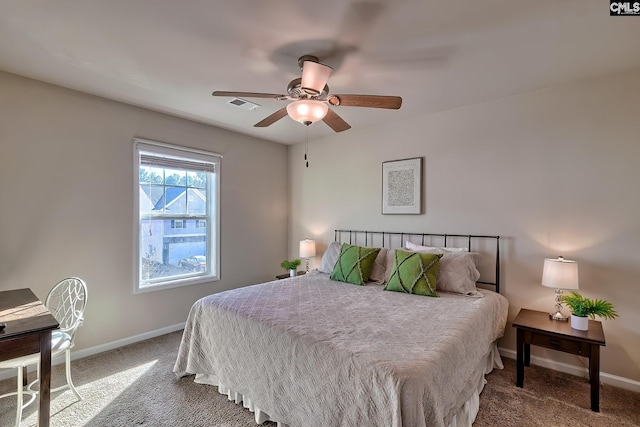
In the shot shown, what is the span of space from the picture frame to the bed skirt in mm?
1668

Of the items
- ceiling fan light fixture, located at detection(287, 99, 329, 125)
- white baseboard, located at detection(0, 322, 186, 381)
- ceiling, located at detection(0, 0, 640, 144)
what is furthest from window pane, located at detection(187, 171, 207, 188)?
ceiling fan light fixture, located at detection(287, 99, 329, 125)

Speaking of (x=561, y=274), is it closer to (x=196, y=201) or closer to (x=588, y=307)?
(x=588, y=307)

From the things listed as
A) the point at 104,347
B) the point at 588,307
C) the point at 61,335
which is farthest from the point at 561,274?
the point at 104,347

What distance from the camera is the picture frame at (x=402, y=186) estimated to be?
3.57m

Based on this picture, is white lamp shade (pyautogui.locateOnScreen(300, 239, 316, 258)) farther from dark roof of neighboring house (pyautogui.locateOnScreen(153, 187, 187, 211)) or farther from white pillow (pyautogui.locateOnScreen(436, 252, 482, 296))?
white pillow (pyautogui.locateOnScreen(436, 252, 482, 296))

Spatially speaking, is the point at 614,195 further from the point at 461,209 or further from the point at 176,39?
the point at 176,39

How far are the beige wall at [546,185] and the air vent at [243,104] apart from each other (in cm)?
166

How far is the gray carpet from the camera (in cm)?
203

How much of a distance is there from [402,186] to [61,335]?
138 inches

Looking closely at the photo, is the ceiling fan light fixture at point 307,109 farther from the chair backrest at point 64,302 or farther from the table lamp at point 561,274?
the chair backrest at point 64,302

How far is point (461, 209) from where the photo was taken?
3.28 m

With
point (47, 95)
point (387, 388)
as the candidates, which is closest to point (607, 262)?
point (387, 388)

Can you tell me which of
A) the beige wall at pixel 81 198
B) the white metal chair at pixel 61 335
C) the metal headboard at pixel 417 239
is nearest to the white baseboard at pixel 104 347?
the beige wall at pixel 81 198

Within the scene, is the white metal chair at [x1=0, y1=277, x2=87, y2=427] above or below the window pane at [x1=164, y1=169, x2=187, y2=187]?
below
